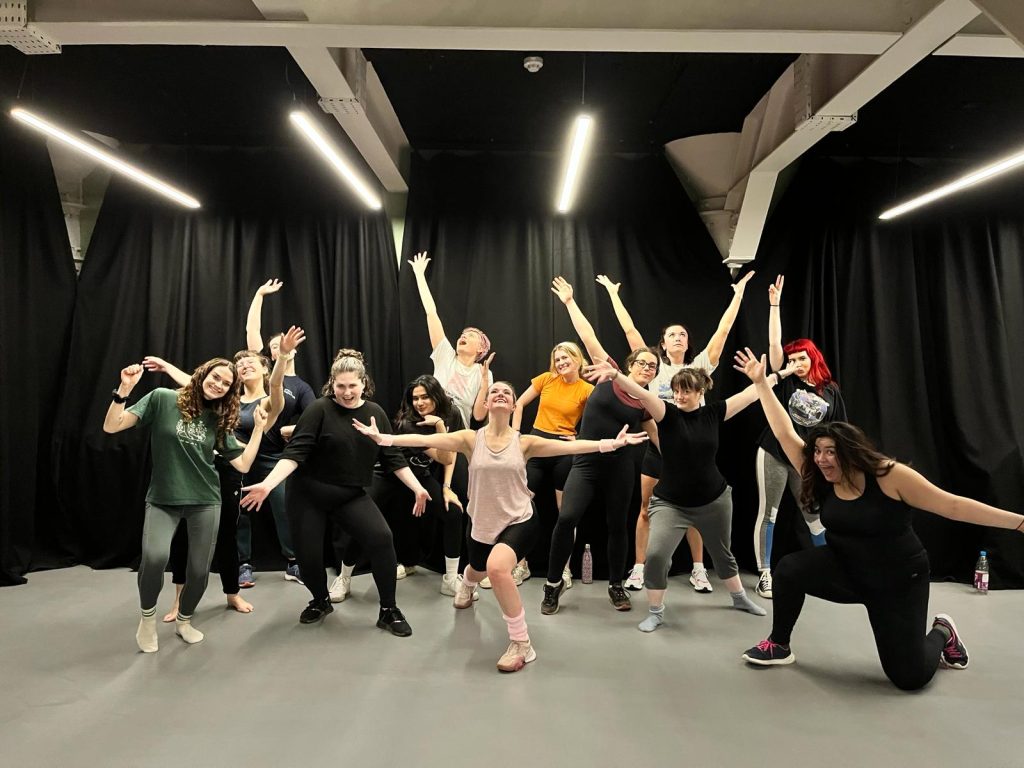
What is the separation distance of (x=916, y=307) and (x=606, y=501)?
3188mm

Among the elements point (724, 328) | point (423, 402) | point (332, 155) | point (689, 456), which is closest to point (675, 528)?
point (689, 456)

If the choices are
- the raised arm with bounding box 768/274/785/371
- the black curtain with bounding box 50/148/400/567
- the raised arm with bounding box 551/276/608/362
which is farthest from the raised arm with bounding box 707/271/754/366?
the black curtain with bounding box 50/148/400/567

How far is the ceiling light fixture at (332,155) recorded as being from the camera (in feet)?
11.4

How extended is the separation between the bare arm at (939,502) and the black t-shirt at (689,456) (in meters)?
0.86

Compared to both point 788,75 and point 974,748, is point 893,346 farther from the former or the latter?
point 974,748

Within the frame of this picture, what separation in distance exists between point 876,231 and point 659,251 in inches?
69.7

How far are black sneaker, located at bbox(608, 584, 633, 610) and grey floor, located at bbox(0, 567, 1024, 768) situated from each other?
93 mm

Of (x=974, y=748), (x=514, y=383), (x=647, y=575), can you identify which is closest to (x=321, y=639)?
(x=647, y=575)

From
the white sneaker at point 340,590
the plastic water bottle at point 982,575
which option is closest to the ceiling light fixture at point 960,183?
the plastic water bottle at point 982,575

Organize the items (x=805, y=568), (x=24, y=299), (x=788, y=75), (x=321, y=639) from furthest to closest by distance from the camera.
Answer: (x=24, y=299)
(x=788, y=75)
(x=321, y=639)
(x=805, y=568)

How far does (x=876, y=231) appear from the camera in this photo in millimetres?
Result: 4934

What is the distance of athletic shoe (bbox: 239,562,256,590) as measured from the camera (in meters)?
4.11

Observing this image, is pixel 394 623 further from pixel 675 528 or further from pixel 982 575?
pixel 982 575

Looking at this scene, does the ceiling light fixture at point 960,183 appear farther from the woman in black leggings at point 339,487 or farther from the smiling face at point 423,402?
the woman in black leggings at point 339,487
